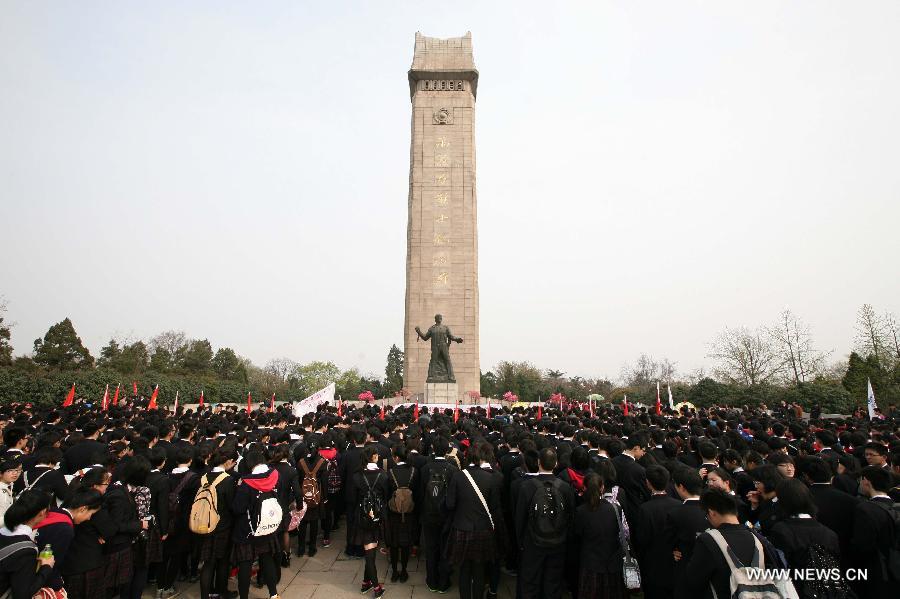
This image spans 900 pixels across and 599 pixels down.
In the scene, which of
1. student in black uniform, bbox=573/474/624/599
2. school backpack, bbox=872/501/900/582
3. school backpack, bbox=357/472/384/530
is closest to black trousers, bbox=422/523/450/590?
school backpack, bbox=357/472/384/530

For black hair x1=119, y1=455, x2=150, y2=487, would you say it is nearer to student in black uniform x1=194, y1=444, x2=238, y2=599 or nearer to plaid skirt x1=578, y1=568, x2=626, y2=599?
student in black uniform x1=194, y1=444, x2=238, y2=599

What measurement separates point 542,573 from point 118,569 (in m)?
3.82

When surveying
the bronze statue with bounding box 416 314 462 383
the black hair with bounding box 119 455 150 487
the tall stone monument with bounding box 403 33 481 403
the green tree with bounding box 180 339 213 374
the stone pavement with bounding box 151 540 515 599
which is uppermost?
the tall stone monument with bounding box 403 33 481 403

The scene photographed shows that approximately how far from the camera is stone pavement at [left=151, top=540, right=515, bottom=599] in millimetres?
5539

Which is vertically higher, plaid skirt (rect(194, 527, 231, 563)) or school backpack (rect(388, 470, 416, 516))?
school backpack (rect(388, 470, 416, 516))

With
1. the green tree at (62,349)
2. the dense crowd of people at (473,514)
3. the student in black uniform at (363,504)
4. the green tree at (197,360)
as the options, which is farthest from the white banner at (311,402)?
the green tree at (197,360)

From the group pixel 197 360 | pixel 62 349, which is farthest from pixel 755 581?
pixel 197 360

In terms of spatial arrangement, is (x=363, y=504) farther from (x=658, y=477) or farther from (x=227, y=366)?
(x=227, y=366)

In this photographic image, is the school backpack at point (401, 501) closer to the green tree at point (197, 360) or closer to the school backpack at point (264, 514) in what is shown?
the school backpack at point (264, 514)

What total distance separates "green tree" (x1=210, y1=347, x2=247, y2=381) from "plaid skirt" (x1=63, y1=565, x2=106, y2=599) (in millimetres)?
45770

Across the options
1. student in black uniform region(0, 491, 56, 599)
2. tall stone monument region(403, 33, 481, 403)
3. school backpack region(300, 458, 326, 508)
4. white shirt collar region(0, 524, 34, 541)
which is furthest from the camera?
tall stone monument region(403, 33, 481, 403)

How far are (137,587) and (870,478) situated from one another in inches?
262

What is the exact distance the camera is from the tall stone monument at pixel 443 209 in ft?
89.9

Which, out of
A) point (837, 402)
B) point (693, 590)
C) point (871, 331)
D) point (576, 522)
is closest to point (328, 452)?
point (576, 522)
